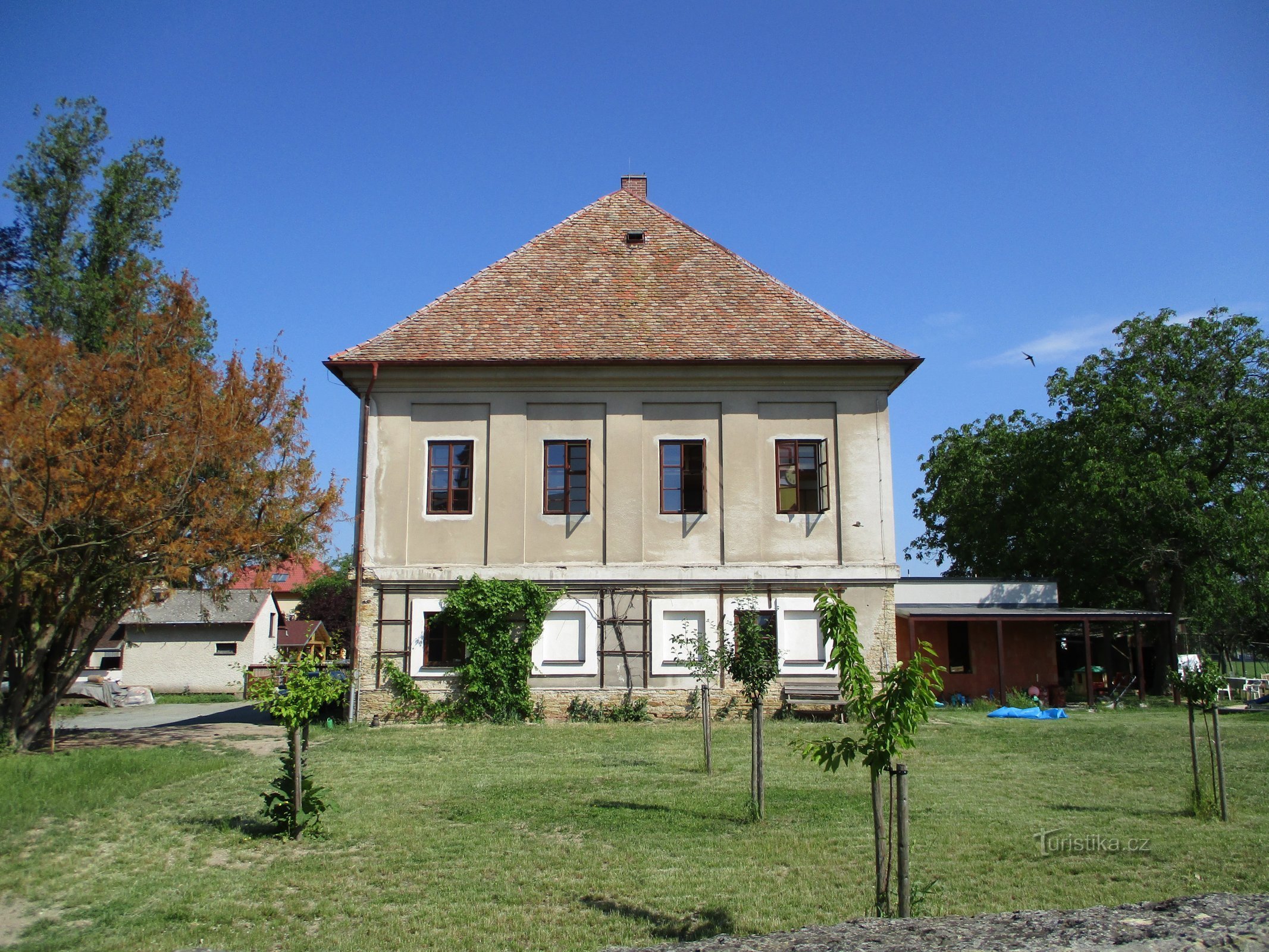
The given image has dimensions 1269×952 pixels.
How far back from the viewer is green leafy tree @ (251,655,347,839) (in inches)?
372

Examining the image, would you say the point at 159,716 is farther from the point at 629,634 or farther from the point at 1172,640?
the point at 1172,640

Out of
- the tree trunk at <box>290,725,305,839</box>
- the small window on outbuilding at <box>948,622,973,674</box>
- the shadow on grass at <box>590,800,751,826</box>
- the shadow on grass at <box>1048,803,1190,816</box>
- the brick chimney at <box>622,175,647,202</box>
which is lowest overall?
the shadow on grass at <box>1048,803,1190,816</box>

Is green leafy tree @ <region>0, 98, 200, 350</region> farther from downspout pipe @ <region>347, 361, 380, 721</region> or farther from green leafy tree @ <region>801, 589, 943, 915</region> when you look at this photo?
green leafy tree @ <region>801, 589, 943, 915</region>

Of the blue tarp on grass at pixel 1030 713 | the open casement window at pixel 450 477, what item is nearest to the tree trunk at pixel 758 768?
the open casement window at pixel 450 477

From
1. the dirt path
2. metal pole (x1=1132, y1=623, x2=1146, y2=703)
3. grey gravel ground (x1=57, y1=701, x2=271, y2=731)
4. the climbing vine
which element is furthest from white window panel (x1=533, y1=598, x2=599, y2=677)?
metal pole (x1=1132, y1=623, x2=1146, y2=703)

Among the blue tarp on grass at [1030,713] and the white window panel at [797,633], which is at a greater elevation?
the white window panel at [797,633]

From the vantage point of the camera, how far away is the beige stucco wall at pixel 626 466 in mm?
20922

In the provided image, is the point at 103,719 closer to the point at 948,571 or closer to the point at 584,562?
the point at 584,562

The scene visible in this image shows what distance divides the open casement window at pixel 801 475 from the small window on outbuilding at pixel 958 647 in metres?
9.27

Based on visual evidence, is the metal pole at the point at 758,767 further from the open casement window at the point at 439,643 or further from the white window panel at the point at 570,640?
the open casement window at the point at 439,643

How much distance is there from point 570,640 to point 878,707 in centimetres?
1483

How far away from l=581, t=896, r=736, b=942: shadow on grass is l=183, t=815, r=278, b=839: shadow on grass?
A: 4152 millimetres

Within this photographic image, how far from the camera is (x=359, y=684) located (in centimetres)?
2025

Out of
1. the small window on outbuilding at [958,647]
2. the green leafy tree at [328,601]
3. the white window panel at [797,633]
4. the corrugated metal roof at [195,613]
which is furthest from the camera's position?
the green leafy tree at [328,601]
